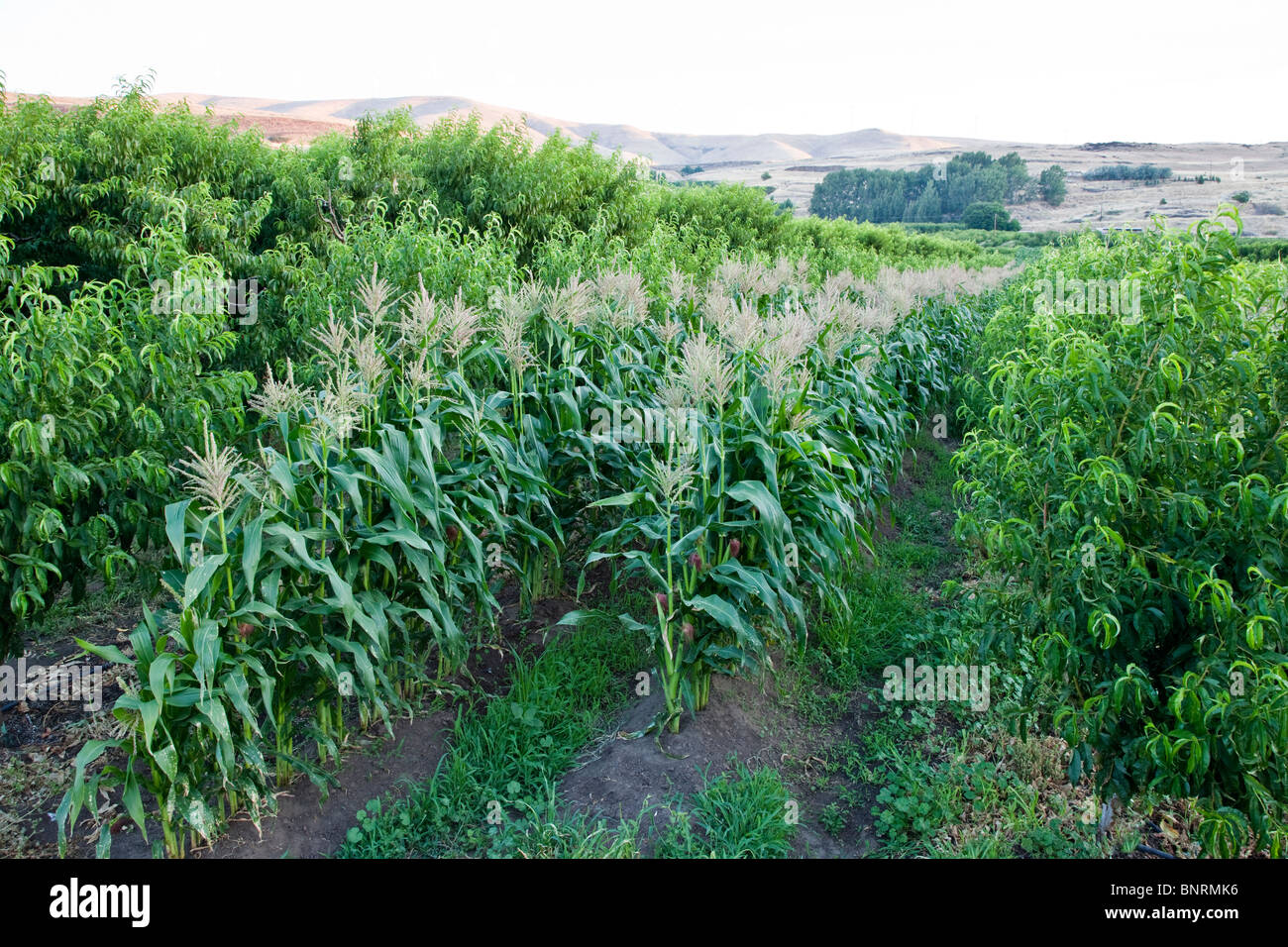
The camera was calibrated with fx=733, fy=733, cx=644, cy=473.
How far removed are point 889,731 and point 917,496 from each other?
3.86 meters

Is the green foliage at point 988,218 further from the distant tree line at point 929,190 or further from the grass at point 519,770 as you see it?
the grass at point 519,770

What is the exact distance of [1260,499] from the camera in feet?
7.49

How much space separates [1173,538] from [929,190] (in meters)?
70.5

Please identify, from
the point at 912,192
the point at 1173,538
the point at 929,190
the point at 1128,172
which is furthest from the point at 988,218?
the point at 1173,538

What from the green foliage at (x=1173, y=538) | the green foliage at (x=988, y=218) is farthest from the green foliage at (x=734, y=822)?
the green foliage at (x=988, y=218)

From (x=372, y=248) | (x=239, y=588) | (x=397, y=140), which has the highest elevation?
(x=397, y=140)

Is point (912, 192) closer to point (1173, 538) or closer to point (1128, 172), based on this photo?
point (1128, 172)

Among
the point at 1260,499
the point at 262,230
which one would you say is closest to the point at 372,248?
the point at 262,230

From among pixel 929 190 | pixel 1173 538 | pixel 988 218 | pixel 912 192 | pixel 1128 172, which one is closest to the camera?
pixel 1173 538

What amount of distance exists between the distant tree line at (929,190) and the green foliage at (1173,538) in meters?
62.5

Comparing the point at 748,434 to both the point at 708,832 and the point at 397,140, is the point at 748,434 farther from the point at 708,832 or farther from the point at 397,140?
the point at 397,140

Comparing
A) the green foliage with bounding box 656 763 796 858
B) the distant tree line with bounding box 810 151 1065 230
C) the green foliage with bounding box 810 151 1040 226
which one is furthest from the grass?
the green foliage with bounding box 810 151 1040 226

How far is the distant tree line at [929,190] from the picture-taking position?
6253 cm

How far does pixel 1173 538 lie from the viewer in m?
2.60
